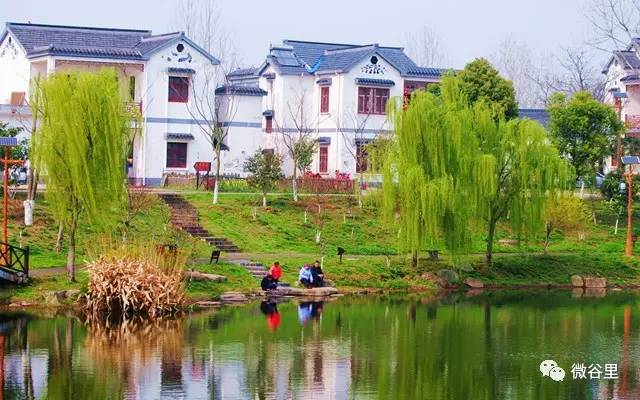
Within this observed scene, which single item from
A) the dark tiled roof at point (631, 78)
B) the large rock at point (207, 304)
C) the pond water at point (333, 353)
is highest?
the dark tiled roof at point (631, 78)

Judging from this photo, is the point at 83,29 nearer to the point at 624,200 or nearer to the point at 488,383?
the point at 624,200

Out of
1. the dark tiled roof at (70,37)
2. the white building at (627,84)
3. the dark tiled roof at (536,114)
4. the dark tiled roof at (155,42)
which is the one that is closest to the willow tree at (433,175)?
the dark tiled roof at (155,42)

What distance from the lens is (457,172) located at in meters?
43.3

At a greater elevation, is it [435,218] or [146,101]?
[146,101]

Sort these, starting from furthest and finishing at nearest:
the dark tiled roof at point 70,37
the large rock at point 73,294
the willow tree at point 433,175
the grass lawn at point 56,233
Result: the dark tiled roof at point 70,37 < the willow tree at point 433,175 < the grass lawn at point 56,233 < the large rock at point 73,294

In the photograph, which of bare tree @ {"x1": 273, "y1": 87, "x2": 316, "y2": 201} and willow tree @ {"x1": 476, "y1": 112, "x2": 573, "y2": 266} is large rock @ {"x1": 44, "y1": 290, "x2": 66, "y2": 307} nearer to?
willow tree @ {"x1": 476, "y1": 112, "x2": 573, "y2": 266}

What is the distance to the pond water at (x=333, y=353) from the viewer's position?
2559 cm

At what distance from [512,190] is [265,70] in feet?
68.4

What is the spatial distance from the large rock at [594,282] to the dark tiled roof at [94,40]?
20.0m

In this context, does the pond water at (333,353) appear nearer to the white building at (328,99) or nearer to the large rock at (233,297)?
the large rock at (233,297)

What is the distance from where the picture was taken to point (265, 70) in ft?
206

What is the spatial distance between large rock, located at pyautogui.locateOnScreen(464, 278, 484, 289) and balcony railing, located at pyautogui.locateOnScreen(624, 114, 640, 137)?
19.0 meters

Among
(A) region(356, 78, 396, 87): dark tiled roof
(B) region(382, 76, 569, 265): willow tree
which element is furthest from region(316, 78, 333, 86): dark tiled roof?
(B) region(382, 76, 569, 265): willow tree

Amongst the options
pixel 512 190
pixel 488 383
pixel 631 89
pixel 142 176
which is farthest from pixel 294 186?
pixel 488 383
